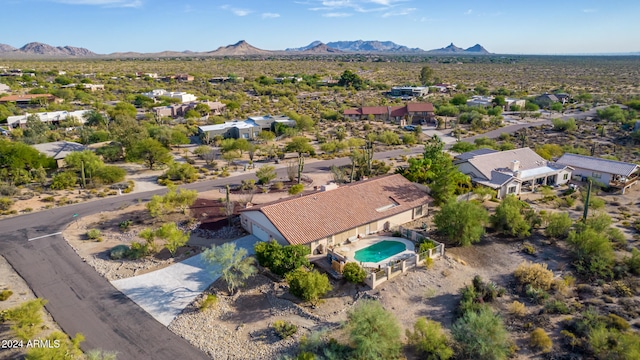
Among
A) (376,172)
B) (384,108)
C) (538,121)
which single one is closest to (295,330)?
(376,172)

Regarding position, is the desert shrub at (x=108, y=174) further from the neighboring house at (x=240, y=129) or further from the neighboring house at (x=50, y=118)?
the neighboring house at (x=50, y=118)

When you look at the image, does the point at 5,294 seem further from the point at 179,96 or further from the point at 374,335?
the point at 179,96

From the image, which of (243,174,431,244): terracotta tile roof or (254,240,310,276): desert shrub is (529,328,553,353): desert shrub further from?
(243,174,431,244): terracotta tile roof

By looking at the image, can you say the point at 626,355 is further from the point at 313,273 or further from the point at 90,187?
the point at 90,187

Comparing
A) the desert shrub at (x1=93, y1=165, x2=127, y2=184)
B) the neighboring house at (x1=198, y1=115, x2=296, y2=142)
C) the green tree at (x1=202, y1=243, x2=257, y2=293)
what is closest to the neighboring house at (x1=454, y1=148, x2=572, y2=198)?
the green tree at (x1=202, y1=243, x2=257, y2=293)

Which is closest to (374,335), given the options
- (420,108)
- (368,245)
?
(368,245)

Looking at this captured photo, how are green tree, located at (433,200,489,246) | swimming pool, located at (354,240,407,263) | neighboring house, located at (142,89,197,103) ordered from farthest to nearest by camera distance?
neighboring house, located at (142,89,197,103) < green tree, located at (433,200,489,246) < swimming pool, located at (354,240,407,263)
